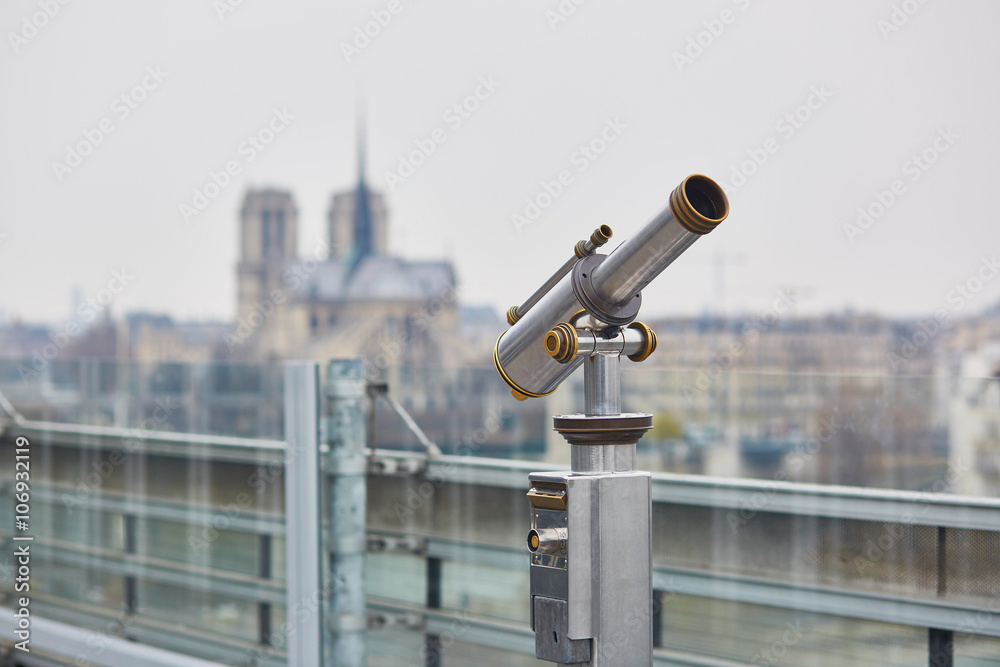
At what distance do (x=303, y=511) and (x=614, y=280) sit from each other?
161cm

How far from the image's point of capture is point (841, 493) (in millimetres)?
2828

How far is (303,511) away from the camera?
9.94 ft

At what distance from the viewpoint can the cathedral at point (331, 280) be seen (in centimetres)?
7031

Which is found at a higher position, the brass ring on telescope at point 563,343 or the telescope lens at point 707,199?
the telescope lens at point 707,199

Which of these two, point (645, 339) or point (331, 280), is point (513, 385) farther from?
point (331, 280)

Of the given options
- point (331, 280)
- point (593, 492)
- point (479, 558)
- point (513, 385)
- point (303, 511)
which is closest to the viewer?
point (593, 492)

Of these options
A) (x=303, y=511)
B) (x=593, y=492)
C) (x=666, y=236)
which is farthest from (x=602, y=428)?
(x=303, y=511)

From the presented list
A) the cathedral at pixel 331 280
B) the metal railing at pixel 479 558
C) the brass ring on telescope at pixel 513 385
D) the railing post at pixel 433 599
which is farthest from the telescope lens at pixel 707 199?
the cathedral at pixel 331 280

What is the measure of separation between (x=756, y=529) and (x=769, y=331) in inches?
2106

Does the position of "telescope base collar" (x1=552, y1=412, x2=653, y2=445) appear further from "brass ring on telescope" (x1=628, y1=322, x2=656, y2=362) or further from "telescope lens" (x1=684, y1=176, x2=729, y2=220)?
"telescope lens" (x1=684, y1=176, x2=729, y2=220)

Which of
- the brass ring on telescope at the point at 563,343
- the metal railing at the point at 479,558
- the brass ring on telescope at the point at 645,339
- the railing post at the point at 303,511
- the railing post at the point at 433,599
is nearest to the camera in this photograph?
the brass ring on telescope at the point at 563,343

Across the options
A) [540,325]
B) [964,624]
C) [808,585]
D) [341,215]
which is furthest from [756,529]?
[341,215]

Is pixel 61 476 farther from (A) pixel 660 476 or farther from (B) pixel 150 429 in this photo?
(A) pixel 660 476

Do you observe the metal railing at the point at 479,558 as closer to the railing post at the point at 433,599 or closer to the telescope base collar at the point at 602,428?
the railing post at the point at 433,599
